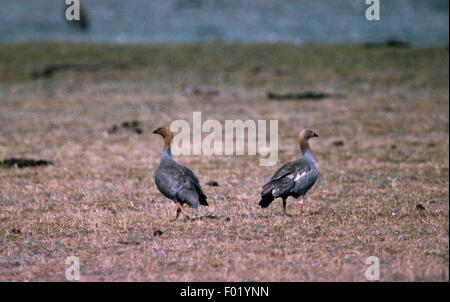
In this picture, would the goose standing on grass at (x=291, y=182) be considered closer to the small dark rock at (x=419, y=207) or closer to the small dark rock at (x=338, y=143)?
the small dark rock at (x=419, y=207)

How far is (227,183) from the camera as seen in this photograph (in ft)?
62.0

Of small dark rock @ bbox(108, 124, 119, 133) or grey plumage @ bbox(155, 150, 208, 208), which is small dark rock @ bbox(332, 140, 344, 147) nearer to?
small dark rock @ bbox(108, 124, 119, 133)

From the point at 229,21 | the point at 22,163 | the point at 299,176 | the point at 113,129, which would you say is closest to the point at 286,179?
the point at 299,176

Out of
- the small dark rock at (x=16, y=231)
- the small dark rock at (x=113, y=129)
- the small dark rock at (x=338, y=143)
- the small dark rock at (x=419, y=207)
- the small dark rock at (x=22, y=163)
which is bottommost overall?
the small dark rock at (x=16, y=231)

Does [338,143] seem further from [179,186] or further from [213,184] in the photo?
[179,186]

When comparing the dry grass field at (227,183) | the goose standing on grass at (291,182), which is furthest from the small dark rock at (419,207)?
the goose standing on grass at (291,182)

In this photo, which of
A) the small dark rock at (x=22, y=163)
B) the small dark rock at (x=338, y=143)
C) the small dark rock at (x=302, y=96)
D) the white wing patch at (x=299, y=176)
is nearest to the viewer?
the white wing patch at (x=299, y=176)

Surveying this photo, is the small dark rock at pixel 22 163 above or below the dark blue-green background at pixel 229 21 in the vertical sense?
below

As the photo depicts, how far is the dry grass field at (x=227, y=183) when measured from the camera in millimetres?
11391

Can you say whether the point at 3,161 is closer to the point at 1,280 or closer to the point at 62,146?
the point at 62,146

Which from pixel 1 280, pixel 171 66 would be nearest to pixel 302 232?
pixel 1 280

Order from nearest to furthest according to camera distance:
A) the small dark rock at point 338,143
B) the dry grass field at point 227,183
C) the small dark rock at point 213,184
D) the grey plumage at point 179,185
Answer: the dry grass field at point 227,183 < the grey plumage at point 179,185 < the small dark rock at point 213,184 < the small dark rock at point 338,143

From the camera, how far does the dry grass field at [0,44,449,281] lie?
37.4ft

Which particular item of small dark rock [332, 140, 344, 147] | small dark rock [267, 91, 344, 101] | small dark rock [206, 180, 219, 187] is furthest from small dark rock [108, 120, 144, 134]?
small dark rock [206, 180, 219, 187]
